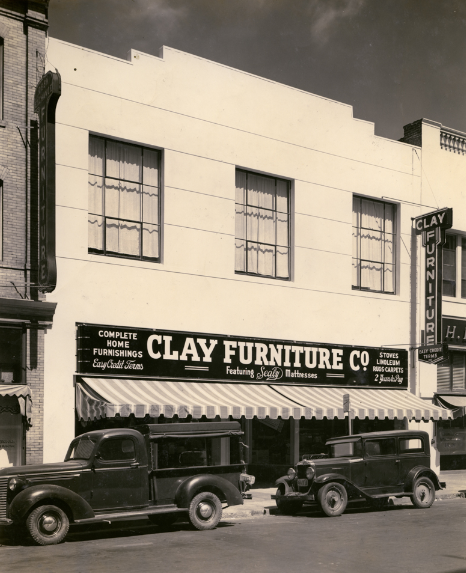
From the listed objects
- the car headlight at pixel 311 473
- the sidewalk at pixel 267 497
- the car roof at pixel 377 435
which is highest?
the car roof at pixel 377 435

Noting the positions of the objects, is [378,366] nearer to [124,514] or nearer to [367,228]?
[367,228]

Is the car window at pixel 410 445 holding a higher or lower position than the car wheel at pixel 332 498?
higher

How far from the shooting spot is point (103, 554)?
10.9 m

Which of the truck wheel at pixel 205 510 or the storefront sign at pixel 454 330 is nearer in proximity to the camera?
the truck wheel at pixel 205 510

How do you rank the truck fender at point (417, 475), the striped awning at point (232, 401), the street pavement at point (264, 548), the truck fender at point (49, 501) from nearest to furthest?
the street pavement at point (264, 548)
the truck fender at point (49, 501)
the striped awning at point (232, 401)
the truck fender at point (417, 475)

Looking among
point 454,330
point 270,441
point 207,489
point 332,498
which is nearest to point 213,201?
point 270,441

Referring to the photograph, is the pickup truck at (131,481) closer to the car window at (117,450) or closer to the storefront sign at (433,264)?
the car window at (117,450)

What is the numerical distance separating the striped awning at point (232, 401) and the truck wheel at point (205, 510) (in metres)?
3.24

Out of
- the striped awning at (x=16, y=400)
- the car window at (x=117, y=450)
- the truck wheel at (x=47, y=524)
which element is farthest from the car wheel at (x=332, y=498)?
the striped awning at (x=16, y=400)

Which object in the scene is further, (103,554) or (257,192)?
(257,192)

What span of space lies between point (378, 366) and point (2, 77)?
13489 mm

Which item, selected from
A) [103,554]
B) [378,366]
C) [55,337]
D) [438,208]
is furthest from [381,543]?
[438,208]

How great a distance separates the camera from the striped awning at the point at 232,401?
1654cm

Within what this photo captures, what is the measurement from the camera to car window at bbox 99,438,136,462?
13.1m
